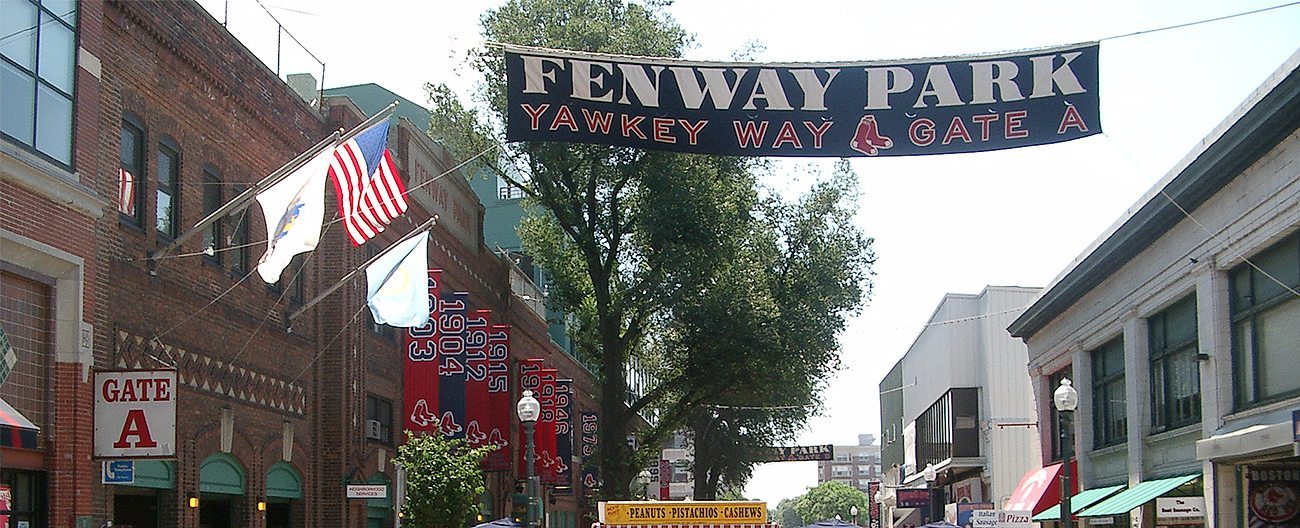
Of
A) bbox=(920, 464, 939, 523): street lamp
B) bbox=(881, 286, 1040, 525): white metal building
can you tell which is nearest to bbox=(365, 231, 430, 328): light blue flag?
bbox=(881, 286, 1040, 525): white metal building

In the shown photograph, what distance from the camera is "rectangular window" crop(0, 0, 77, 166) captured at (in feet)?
51.1

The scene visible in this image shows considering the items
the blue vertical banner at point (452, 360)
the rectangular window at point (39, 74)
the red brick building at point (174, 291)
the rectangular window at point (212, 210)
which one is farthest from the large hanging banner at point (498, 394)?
the rectangular window at point (39, 74)

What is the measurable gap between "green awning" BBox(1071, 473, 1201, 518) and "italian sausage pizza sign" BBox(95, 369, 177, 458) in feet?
49.4

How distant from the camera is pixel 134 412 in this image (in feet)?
56.7

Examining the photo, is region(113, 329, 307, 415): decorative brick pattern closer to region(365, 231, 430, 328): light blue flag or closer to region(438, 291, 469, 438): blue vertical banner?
region(365, 231, 430, 328): light blue flag

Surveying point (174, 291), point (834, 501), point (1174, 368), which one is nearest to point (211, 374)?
point (174, 291)

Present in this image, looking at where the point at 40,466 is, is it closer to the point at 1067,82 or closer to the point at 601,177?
the point at 1067,82

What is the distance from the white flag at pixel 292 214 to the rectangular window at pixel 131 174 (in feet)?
5.53

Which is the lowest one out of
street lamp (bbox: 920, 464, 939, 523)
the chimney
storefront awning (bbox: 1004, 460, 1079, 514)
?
street lamp (bbox: 920, 464, 939, 523)

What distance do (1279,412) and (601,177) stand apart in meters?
21.4

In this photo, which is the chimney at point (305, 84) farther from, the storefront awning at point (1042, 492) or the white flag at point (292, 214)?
the storefront awning at point (1042, 492)

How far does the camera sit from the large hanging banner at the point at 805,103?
15.9 meters

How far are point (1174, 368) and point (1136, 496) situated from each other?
7.75ft

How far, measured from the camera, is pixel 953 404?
4959 centimetres
